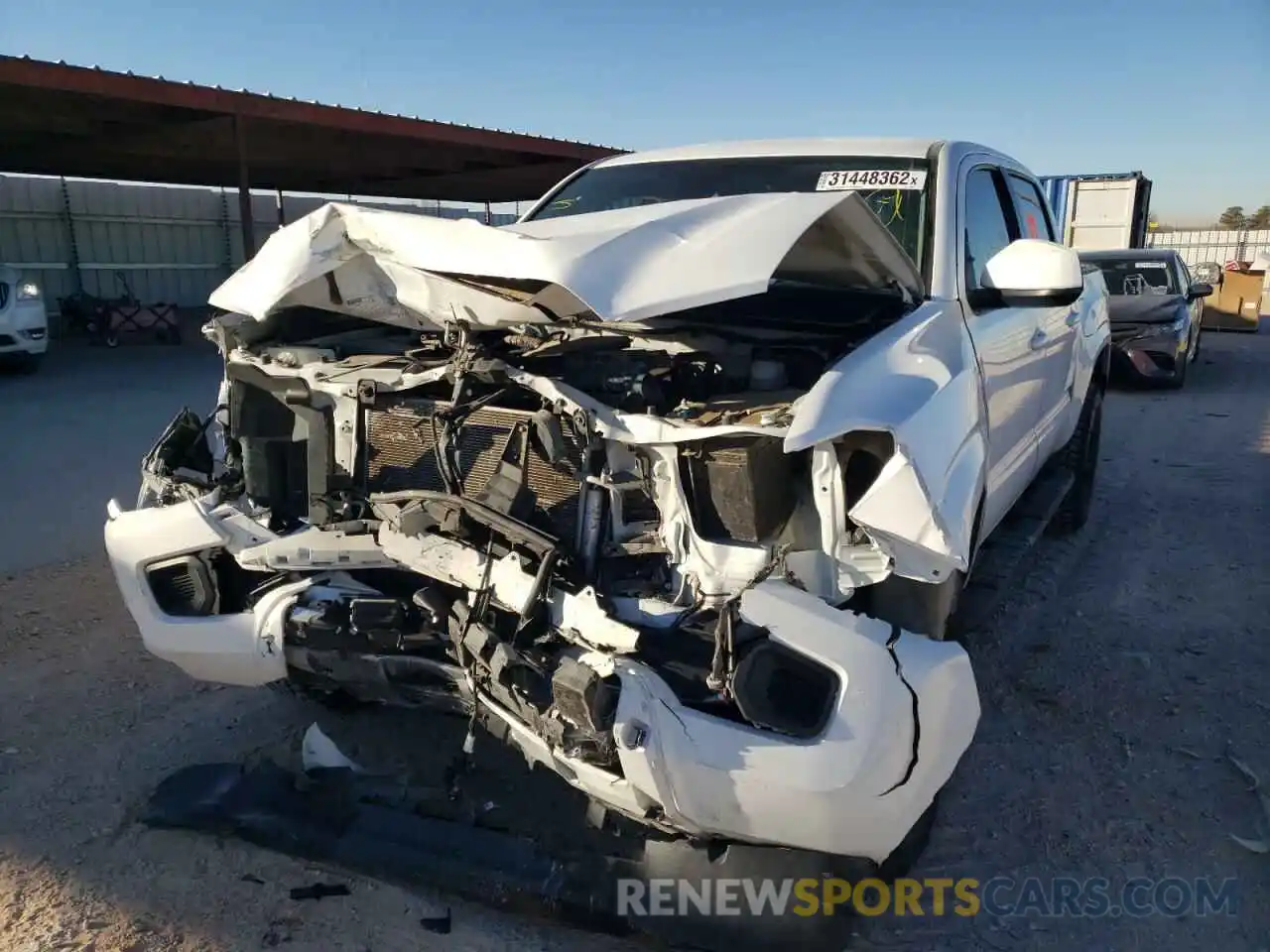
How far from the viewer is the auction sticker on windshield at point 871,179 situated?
11.0ft

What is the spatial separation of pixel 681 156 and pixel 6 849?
3285mm

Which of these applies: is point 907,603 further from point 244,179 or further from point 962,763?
point 244,179

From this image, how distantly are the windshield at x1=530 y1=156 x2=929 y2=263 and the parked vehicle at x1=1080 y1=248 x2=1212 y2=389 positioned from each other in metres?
8.22

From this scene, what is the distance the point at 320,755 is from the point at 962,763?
2031 millimetres

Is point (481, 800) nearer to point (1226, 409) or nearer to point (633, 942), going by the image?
point (633, 942)

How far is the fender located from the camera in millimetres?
2018

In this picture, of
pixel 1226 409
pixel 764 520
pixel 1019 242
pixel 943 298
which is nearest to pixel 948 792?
pixel 764 520

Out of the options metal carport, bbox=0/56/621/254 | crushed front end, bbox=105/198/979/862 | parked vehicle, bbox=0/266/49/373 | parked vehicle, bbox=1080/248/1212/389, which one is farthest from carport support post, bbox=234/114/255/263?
parked vehicle, bbox=1080/248/1212/389

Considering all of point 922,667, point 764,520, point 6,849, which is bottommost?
point 6,849

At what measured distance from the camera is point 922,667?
6.68 ft

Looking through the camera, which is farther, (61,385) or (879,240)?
(61,385)

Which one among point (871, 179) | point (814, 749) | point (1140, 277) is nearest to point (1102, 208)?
point (1140, 277)

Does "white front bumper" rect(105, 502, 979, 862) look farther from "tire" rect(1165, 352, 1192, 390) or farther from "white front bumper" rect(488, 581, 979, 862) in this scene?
"tire" rect(1165, 352, 1192, 390)

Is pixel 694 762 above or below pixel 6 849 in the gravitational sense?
above
